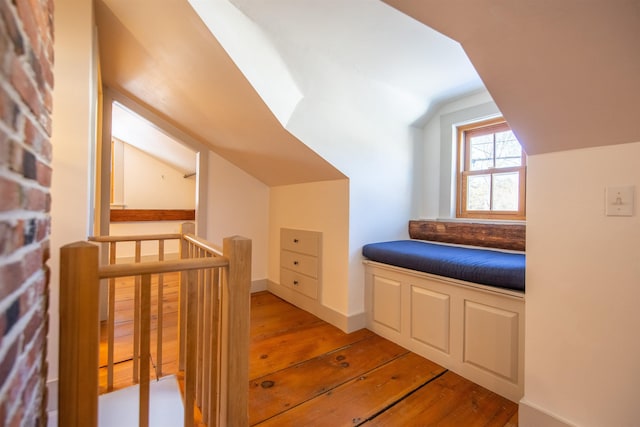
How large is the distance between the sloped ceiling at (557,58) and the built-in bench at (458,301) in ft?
2.52

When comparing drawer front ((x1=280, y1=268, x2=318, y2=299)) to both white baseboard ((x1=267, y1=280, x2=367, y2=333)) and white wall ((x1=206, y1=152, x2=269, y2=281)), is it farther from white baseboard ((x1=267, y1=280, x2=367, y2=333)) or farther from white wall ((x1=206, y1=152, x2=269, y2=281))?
white wall ((x1=206, y1=152, x2=269, y2=281))

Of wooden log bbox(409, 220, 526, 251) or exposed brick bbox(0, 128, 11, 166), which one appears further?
wooden log bbox(409, 220, 526, 251)

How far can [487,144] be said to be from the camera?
99.7 inches

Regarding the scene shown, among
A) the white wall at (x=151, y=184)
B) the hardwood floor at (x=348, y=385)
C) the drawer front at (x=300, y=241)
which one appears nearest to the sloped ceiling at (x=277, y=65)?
the drawer front at (x=300, y=241)

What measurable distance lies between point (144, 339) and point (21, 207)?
0.50m

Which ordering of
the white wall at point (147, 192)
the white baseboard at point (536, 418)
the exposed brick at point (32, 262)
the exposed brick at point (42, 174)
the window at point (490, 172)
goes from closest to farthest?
1. the exposed brick at point (32, 262)
2. the exposed brick at point (42, 174)
3. the white baseboard at point (536, 418)
4. the window at point (490, 172)
5. the white wall at point (147, 192)

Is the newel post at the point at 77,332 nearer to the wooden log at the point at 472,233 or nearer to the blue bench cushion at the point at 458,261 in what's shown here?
the blue bench cushion at the point at 458,261

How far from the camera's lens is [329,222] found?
2.52 m

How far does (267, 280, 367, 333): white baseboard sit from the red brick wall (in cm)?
186

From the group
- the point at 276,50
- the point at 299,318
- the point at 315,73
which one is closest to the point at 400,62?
the point at 315,73

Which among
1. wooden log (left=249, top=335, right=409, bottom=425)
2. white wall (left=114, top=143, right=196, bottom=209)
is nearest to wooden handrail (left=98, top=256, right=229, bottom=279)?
wooden log (left=249, top=335, right=409, bottom=425)

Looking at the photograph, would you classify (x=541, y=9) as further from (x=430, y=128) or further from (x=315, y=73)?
(x=430, y=128)

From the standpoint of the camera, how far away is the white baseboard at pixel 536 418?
4.00ft

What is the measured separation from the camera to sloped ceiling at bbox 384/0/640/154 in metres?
0.83
